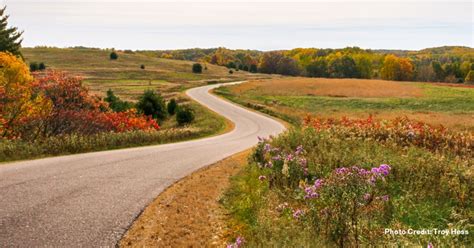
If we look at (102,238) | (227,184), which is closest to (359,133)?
(227,184)

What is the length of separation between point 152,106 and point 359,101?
26657 mm

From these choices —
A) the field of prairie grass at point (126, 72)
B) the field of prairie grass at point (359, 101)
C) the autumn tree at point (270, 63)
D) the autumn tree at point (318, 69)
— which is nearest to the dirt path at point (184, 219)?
the field of prairie grass at point (359, 101)

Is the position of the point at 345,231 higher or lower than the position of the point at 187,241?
higher

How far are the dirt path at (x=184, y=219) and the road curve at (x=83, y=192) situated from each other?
0.33 meters

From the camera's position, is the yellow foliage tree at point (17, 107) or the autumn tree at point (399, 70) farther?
the autumn tree at point (399, 70)

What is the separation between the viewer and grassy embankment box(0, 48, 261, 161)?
16.7m

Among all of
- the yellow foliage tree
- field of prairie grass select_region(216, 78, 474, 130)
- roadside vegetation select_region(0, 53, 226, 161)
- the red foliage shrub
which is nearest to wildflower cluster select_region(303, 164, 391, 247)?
roadside vegetation select_region(0, 53, 226, 161)

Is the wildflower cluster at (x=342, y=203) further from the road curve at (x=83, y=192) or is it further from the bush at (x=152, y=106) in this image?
the bush at (x=152, y=106)

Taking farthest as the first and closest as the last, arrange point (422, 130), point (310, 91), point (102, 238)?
point (310, 91) < point (422, 130) < point (102, 238)

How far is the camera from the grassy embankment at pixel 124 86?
658 inches

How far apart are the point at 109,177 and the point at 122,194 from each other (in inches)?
77.8

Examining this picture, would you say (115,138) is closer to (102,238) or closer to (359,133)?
(359,133)

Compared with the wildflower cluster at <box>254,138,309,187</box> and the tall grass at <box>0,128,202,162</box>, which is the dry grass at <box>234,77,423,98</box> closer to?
the tall grass at <box>0,128,202,162</box>

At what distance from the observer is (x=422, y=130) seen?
51.2 feet
